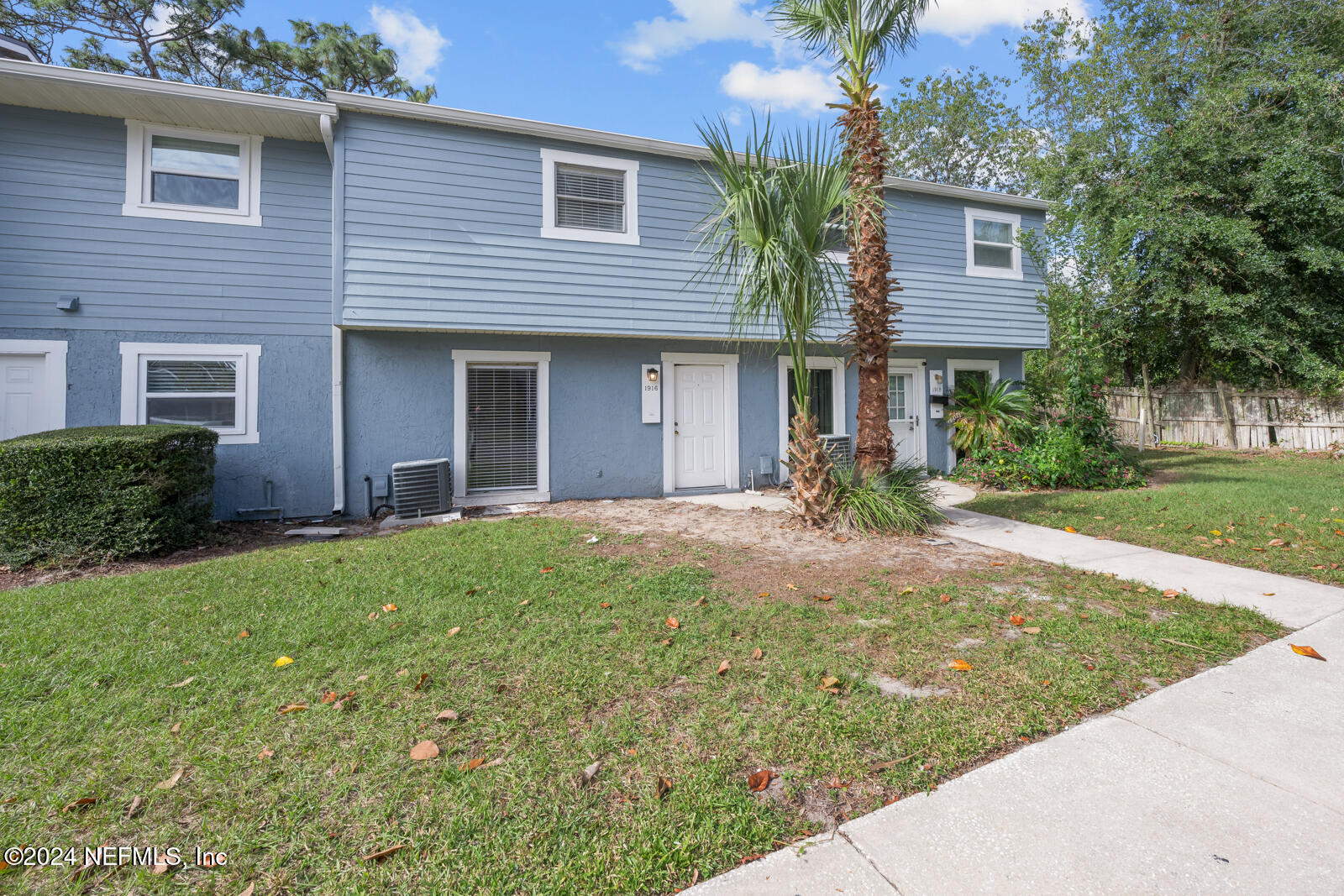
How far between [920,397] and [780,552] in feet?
22.6

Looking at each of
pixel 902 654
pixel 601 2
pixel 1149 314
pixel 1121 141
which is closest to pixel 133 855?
pixel 902 654

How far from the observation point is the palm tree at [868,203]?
5.99 metres

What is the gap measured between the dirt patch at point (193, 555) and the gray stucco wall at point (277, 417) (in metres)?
0.44

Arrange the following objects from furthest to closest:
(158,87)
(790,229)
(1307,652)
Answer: (158,87), (790,229), (1307,652)

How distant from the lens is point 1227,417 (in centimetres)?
1450

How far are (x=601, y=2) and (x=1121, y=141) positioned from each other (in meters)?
12.3

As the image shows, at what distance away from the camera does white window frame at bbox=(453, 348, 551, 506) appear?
800cm

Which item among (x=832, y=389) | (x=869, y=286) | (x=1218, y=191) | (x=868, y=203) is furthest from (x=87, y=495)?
(x=1218, y=191)

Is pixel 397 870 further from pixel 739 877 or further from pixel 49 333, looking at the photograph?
pixel 49 333

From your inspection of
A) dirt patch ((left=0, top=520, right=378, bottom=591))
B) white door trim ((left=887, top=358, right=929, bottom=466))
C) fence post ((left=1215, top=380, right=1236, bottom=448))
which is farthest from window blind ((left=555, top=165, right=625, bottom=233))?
fence post ((left=1215, top=380, right=1236, bottom=448))

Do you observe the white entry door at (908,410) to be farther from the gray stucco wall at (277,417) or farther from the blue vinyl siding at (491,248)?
the gray stucco wall at (277,417)

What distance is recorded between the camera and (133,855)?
1.71 metres

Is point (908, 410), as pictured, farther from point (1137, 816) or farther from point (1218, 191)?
point (1137, 816)

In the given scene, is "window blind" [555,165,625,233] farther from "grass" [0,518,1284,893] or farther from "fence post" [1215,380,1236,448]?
"fence post" [1215,380,1236,448]
